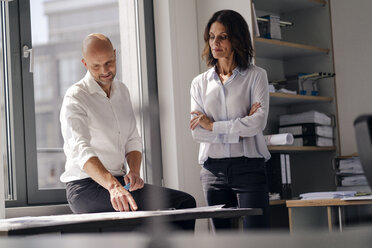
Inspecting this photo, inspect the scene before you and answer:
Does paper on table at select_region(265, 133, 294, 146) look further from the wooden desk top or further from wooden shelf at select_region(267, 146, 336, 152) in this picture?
the wooden desk top

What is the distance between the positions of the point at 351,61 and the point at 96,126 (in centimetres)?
236

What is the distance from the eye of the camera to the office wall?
395 cm

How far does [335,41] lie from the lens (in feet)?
13.4

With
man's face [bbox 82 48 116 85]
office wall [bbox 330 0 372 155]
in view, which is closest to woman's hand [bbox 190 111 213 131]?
man's face [bbox 82 48 116 85]

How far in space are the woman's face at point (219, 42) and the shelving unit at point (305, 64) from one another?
1450 millimetres

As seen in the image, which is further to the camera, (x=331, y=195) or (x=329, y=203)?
(x=331, y=195)

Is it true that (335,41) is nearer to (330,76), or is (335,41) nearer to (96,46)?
(330,76)

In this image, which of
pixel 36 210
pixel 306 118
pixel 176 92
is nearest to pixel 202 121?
pixel 36 210

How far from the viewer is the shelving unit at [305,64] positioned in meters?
4.02

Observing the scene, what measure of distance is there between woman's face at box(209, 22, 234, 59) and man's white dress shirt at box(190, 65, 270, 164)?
94 mm

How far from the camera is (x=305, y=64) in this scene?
164 inches

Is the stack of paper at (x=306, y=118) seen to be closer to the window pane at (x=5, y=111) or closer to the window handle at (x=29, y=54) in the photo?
the window handle at (x=29, y=54)

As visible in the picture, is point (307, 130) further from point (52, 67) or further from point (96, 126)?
point (96, 126)

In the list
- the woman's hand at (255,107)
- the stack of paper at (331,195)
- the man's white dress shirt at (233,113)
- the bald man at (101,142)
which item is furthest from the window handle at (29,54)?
the stack of paper at (331,195)
